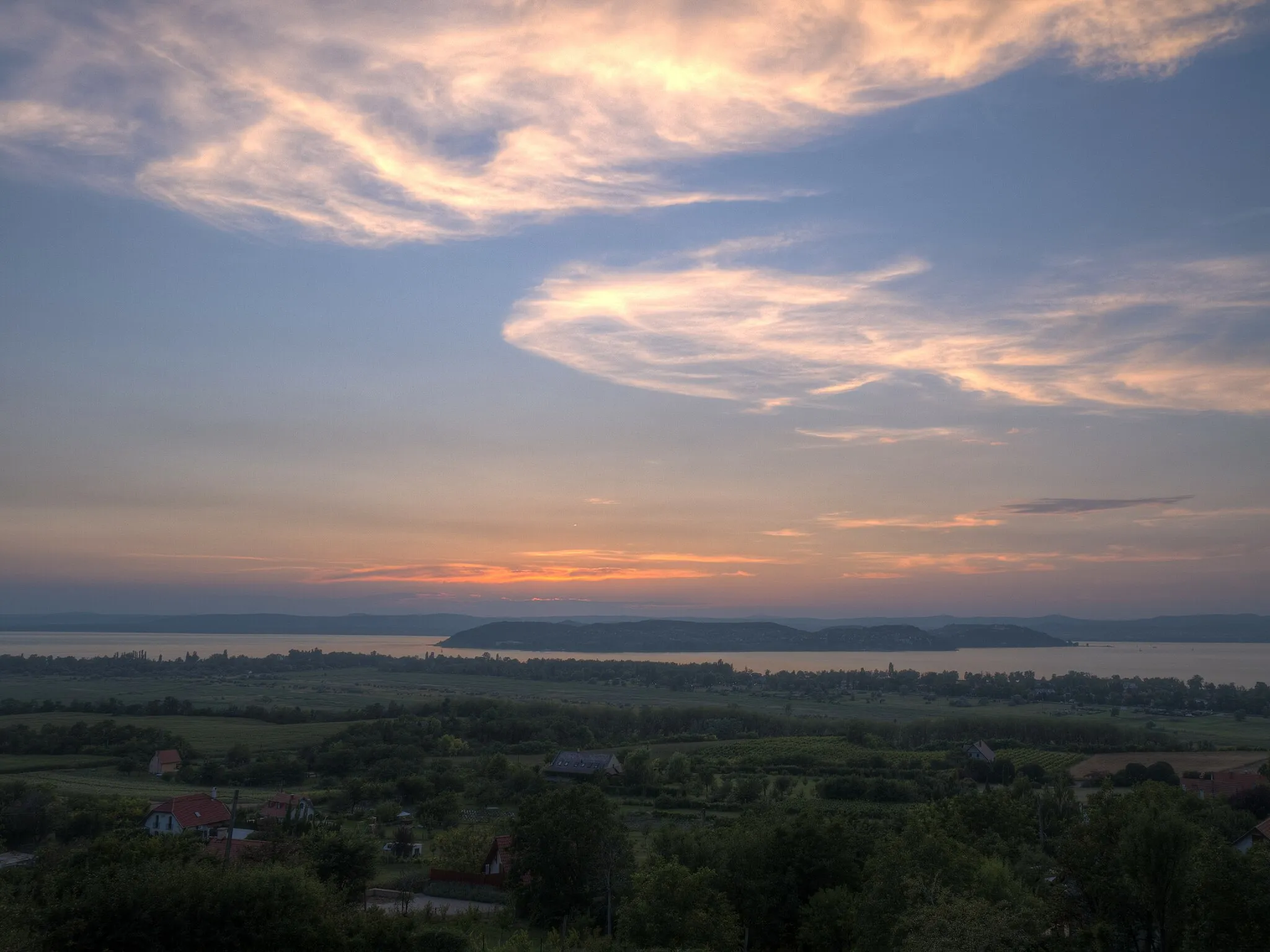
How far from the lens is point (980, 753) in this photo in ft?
196

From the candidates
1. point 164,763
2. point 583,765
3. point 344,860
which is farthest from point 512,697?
point 344,860

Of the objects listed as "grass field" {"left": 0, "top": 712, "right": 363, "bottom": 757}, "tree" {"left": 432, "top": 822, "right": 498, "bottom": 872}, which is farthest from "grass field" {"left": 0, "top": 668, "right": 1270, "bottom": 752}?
"tree" {"left": 432, "top": 822, "right": 498, "bottom": 872}

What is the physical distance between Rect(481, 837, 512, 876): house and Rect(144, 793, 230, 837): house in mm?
11464

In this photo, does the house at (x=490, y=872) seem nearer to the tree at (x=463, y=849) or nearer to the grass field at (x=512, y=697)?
the tree at (x=463, y=849)

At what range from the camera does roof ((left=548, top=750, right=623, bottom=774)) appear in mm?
55500

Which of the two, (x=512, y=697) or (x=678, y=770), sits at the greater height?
(x=678, y=770)

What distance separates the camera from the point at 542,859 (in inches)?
1003

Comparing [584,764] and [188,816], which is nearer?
[188,816]

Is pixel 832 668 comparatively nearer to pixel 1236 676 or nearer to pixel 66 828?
pixel 1236 676

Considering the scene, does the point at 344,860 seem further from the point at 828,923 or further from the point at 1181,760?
the point at 1181,760

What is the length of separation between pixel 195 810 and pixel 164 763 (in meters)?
21.0

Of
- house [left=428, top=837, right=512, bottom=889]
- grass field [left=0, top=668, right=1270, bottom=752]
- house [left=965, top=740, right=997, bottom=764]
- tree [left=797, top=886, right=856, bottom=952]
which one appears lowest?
grass field [left=0, top=668, right=1270, bottom=752]

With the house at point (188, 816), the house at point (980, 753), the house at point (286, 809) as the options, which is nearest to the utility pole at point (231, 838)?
the house at point (286, 809)

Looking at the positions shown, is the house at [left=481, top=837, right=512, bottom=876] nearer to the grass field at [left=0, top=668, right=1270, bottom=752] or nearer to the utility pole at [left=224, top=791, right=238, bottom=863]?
the utility pole at [left=224, top=791, right=238, bottom=863]
